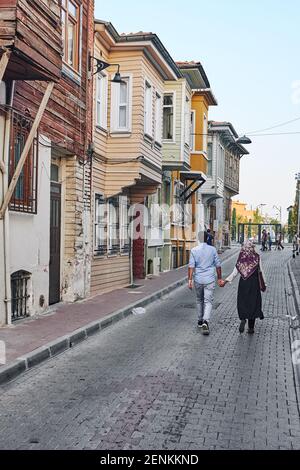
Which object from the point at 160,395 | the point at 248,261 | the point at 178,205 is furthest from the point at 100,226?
the point at 178,205

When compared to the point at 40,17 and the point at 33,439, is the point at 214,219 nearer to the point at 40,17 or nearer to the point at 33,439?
the point at 40,17

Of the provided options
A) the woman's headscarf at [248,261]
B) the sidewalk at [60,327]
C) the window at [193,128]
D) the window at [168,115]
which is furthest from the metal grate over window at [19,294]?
the window at [193,128]

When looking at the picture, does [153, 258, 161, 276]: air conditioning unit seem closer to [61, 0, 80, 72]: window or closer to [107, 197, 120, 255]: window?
[107, 197, 120, 255]: window

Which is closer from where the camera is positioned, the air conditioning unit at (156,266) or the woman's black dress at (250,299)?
the woman's black dress at (250,299)

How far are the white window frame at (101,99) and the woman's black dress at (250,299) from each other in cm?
719

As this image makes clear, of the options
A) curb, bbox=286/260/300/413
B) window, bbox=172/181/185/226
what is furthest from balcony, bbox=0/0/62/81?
window, bbox=172/181/185/226

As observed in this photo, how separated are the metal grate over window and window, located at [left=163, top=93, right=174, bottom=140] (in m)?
13.2

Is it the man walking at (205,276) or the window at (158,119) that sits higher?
the window at (158,119)

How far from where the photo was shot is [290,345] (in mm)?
9219

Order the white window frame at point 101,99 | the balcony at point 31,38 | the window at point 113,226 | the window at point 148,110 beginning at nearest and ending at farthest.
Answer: the balcony at point 31,38
the white window frame at point 101,99
the window at point 113,226
the window at point 148,110

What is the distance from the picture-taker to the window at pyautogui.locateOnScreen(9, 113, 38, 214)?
9.94 metres

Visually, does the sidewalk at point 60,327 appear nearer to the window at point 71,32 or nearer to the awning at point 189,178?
the window at point 71,32

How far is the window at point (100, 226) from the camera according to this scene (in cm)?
1549

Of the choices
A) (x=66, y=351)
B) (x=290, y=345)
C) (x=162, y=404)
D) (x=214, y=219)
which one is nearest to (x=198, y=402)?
(x=162, y=404)
